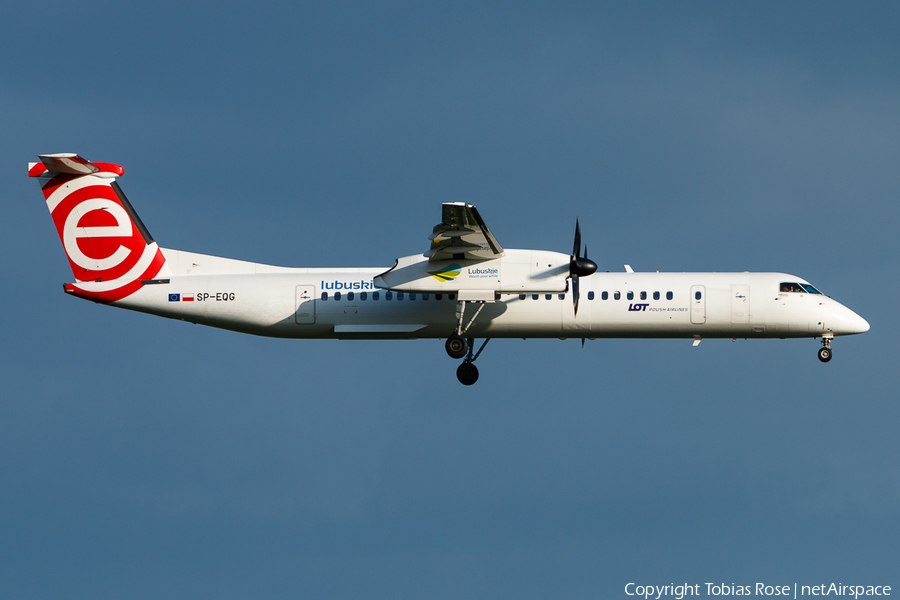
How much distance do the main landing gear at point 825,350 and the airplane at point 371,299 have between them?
0.09 ft

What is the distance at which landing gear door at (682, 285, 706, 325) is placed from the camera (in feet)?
89.3

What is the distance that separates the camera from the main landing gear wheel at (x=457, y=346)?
27.2 m

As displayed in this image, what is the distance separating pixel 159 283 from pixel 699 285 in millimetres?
15540

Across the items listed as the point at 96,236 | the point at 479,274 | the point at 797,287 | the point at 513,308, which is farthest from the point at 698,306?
the point at 96,236

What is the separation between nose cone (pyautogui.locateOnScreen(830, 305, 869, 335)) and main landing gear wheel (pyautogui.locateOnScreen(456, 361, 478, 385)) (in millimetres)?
10336

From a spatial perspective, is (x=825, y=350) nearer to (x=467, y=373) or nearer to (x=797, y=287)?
(x=797, y=287)

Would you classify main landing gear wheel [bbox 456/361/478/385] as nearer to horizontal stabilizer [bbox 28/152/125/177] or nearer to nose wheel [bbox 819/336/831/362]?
nose wheel [bbox 819/336/831/362]

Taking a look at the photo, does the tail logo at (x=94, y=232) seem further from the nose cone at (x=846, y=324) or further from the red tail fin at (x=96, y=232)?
the nose cone at (x=846, y=324)

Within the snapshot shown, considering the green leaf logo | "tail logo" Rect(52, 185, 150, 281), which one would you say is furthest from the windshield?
"tail logo" Rect(52, 185, 150, 281)

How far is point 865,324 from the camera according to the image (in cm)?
2770

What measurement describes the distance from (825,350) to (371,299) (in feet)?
42.9

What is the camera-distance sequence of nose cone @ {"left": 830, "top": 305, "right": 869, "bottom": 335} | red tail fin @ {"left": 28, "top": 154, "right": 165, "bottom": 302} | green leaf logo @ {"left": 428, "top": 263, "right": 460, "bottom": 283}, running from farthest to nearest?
red tail fin @ {"left": 28, "top": 154, "right": 165, "bottom": 302} < nose cone @ {"left": 830, "top": 305, "right": 869, "bottom": 335} < green leaf logo @ {"left": 428, "top": 263, "right": 460, "bottom": 283}

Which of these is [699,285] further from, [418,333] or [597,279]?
[418,333]

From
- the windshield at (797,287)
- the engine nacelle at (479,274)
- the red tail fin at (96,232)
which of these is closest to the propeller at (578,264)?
the engine nacelle at (479,274)
